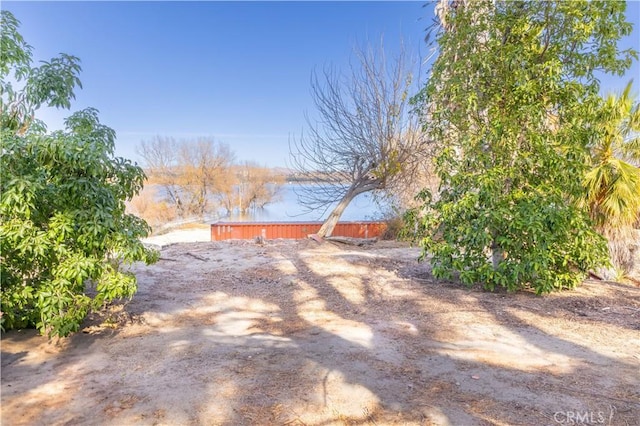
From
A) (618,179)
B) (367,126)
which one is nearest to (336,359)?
(618,179)

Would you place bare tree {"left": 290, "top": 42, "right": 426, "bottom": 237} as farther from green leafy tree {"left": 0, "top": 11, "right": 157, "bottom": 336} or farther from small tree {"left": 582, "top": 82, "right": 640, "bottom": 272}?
green leafy tree {"left": 0, "top": 11, "right": 157, "bottom": 336}

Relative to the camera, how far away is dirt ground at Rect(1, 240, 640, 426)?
7.25 ft

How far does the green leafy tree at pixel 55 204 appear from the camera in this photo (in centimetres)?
287

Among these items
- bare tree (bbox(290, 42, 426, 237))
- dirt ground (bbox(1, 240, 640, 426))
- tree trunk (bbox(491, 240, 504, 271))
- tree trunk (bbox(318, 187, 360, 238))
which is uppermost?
bare tree (bbox(290, 42, 426, 237))

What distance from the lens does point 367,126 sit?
11141 mm

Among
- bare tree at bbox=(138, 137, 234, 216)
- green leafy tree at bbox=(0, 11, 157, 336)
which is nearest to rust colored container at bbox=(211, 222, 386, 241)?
green leafy tree at bbox=(0, 11, 157, 336)

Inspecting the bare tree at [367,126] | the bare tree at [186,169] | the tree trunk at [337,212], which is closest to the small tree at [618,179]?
the bare tree at [367,126]

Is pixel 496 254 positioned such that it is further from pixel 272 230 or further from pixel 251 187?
pixel 251 187

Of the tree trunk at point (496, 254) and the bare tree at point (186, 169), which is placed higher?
the bare tree at point (186, 169)

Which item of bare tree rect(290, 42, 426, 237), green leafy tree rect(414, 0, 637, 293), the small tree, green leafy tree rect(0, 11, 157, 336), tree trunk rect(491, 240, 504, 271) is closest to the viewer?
green leafy tree rect(0, 11, 157, 336)

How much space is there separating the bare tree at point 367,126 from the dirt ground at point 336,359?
6.10 metres

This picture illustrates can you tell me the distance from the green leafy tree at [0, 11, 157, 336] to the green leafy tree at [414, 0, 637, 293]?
12.9 ft

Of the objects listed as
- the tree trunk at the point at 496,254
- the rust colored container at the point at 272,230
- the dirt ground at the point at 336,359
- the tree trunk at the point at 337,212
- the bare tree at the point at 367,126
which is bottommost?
the dirt ground at the point at 336,359

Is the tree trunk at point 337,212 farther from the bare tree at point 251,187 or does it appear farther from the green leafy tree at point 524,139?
the bare tree at point 251,187
